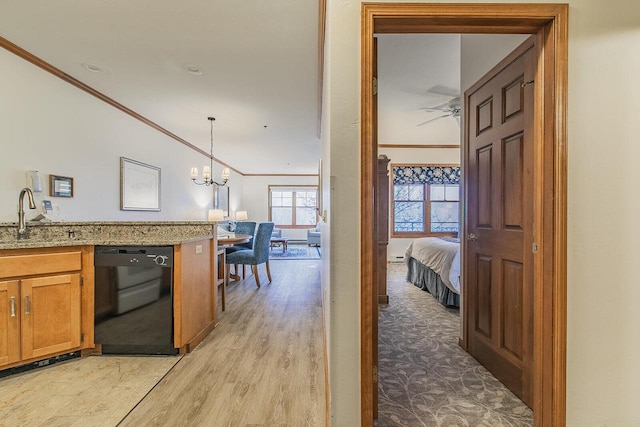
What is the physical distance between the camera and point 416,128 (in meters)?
5.24

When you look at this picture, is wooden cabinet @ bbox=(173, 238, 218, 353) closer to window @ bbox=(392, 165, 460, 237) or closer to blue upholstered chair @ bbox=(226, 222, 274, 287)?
blue upholstered chair @ bbox=(226, 222, 274, 287)

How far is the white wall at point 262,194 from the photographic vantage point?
10219mm

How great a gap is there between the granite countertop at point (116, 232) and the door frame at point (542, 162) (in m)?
1.69

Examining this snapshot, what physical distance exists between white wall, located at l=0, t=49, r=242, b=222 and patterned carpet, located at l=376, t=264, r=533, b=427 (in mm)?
3456

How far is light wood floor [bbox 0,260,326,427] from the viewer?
151 cm

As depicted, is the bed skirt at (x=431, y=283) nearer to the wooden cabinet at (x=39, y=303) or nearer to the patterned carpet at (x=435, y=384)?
the patterned carpet at (x=435, y=384)

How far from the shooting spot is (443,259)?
3.35 meters

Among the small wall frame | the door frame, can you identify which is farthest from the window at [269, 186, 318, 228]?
the door frame

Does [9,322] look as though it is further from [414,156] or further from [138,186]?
[414,156]

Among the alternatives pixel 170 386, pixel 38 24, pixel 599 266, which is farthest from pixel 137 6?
pixel 599 266

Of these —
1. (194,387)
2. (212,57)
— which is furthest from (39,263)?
(212,57)

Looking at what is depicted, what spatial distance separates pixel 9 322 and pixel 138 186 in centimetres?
263

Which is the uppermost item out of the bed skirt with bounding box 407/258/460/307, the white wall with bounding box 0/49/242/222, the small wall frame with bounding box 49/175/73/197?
the white wall with bounding box 0/49/242/222

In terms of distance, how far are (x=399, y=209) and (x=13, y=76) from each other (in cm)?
630
